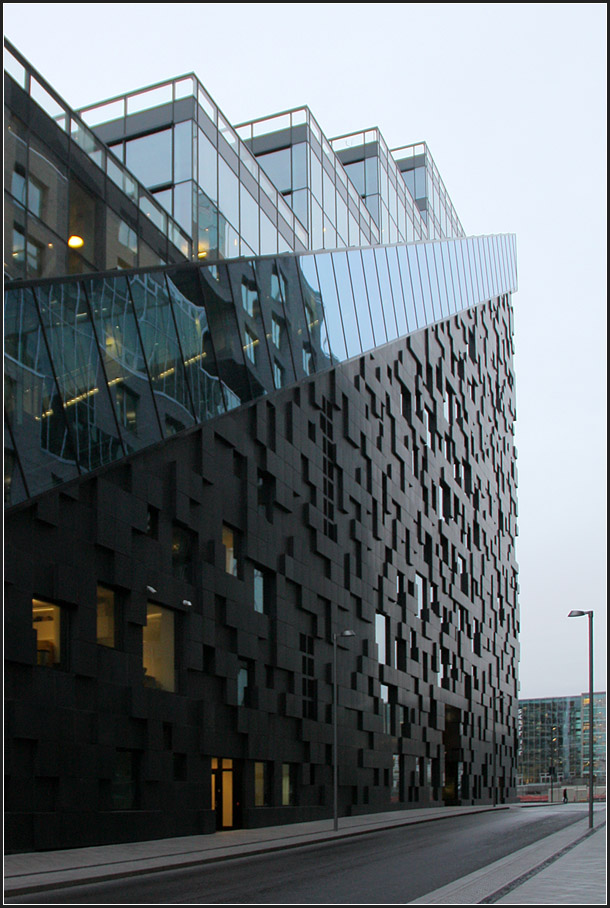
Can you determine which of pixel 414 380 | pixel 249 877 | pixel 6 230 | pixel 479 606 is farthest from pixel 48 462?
pixel 479 606

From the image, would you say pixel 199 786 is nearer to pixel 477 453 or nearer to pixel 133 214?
pixel 133 214

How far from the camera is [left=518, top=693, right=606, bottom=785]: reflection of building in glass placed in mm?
179625

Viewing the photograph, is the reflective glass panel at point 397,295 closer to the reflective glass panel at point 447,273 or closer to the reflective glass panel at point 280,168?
the reflective glass panel at point 280,168

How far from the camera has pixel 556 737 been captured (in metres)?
183

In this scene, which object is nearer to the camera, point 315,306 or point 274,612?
point 274,612

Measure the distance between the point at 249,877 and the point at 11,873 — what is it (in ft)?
15.9

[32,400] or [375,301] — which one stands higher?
[375,301]

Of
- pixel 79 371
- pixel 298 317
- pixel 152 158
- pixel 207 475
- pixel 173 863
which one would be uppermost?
pixel 152 158

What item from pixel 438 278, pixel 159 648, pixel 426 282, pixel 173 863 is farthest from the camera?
pixel 438 278

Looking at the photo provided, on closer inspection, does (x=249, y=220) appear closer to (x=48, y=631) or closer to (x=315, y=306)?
(x=315, y=306)

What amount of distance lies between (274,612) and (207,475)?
8.57 metres

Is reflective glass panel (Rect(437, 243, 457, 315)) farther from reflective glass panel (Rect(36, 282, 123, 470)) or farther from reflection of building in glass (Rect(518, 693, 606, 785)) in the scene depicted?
reflection of building in glass (Rect(518, 693, 606, 785))

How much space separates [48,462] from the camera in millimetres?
24047

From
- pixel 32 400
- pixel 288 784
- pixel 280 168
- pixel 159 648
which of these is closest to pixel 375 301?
pixel 280 168
